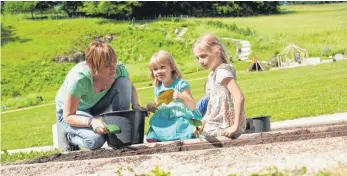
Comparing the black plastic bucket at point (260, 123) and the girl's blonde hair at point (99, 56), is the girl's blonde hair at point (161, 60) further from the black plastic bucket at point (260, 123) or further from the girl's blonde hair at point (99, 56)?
the black plastic bucket at point (260, 123)

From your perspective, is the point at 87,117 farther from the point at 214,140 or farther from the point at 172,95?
the point at 214,140

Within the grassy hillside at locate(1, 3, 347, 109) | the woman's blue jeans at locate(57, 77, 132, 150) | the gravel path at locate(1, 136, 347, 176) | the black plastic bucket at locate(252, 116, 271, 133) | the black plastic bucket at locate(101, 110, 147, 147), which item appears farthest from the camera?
the grassy hillside at locate(1, 3, 347, 109)

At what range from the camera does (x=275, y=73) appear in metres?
25.5

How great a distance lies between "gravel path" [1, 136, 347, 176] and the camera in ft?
14.2

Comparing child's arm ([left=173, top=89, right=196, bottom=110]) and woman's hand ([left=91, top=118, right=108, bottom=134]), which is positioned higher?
child's arm ([left=173, top=89, right=196, bottom=110])

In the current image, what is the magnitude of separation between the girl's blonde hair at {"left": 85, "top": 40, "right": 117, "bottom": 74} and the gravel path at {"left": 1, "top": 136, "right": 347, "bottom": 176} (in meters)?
1.03

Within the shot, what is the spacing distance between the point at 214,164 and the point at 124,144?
1.38m

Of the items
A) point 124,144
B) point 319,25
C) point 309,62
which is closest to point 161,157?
point 124,144

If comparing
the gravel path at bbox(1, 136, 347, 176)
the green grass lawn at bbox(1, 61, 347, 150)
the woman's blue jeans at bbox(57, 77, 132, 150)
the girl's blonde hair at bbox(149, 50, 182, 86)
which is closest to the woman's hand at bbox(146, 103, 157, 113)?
the woman's blue jeans at bbox(57, 77, 132, 150)

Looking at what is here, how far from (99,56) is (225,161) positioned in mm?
1699

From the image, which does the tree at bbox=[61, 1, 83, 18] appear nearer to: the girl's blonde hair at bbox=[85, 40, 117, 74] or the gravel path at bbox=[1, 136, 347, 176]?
the girl's blonde hair at bbox=[85, 40, 117, 74]

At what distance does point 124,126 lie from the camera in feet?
18.9

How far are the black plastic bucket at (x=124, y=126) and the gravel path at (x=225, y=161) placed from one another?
0.65m

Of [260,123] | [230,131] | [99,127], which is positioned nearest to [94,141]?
[99,127]
